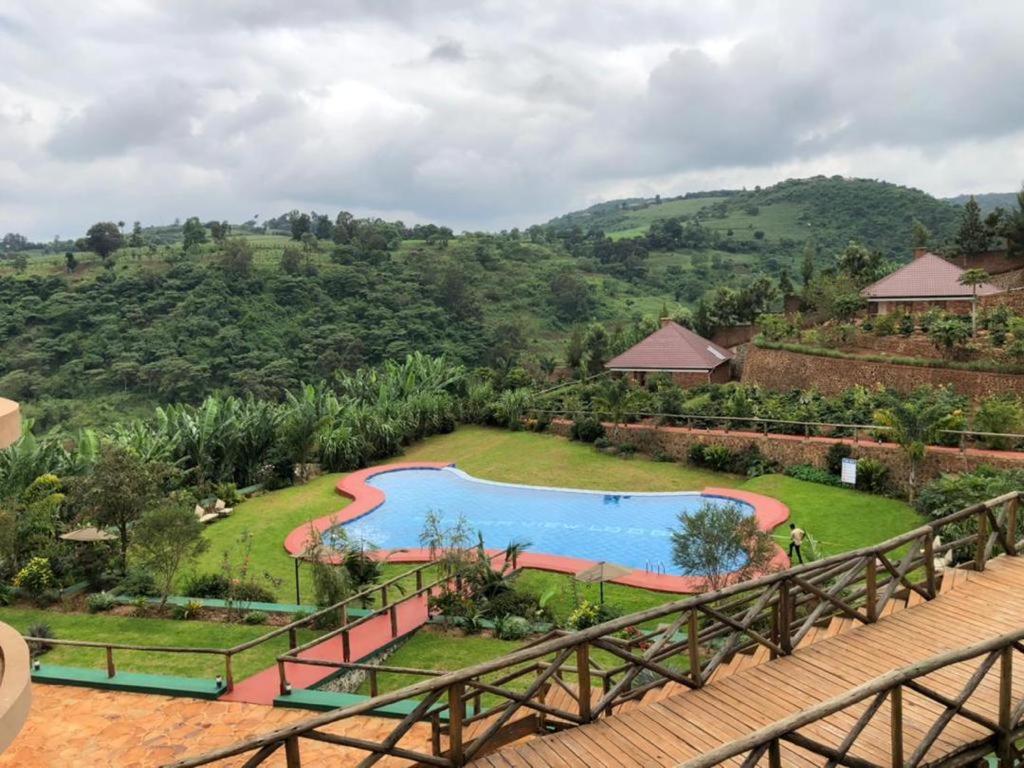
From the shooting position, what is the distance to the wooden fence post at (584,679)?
5.05m

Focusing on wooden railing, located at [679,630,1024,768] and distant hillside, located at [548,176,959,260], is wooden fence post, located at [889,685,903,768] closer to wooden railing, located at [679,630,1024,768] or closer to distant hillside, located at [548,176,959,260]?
wooden railing, located at [679,630,1024,768]

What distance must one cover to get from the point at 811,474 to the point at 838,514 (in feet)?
8.80

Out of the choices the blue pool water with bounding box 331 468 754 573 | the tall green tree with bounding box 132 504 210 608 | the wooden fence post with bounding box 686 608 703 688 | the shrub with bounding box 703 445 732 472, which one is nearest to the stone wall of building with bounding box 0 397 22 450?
the wooden fence post with bounding box 686 608 703 688

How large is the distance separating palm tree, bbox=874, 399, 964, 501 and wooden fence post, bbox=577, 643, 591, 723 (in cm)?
1378

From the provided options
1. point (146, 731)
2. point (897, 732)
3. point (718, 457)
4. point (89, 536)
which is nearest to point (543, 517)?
point (718, 457)

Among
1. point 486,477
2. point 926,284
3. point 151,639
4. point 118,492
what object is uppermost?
point 926,284

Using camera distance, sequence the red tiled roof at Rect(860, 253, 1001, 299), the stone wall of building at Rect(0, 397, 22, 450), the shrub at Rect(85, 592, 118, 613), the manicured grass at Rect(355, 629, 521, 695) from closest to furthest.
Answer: the stone wall of building at Rect(0, 397, 22, 450), the manicured grass at Rect(355, 629, 521, 695), the shrub at Rect(85, 592, 118, 613), the red tiled roof at Rect(860, 253, 1001, 299)

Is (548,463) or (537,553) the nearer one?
(537,553)

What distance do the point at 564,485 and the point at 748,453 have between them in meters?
5.34

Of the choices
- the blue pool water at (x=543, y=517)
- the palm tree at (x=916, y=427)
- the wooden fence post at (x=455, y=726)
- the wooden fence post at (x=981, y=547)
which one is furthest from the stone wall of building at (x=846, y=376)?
the wooden fence post at (x=455, y=726)

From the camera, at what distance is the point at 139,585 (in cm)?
1319

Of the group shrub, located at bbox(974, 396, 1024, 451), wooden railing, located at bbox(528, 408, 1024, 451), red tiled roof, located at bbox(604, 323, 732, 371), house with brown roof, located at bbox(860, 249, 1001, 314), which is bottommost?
wooden railing, located at bbox(528, 408, 1024, 451)

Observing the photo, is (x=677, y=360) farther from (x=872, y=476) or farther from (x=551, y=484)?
(x=872, y=476)

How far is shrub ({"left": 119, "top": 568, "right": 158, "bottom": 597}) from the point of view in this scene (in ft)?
43.0
